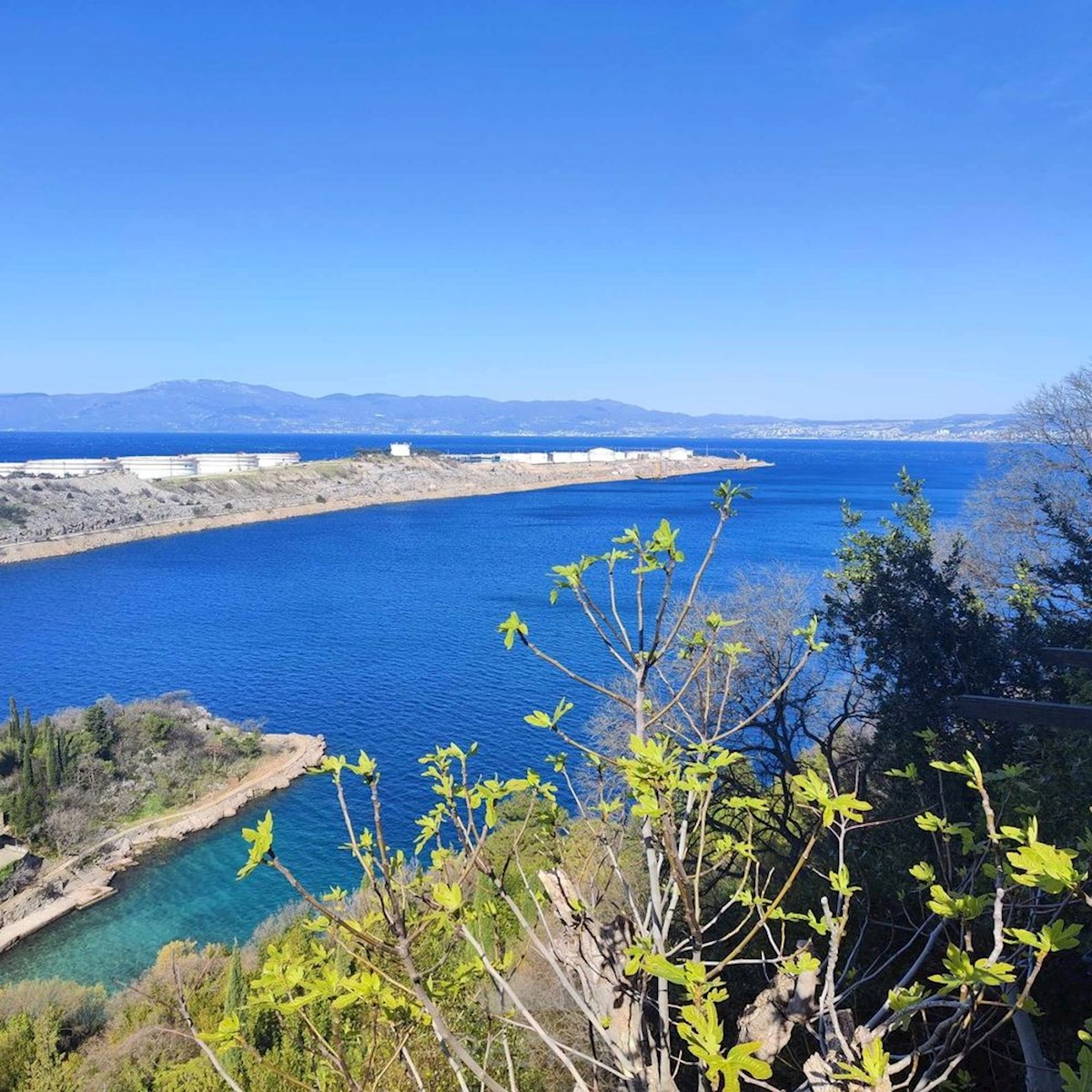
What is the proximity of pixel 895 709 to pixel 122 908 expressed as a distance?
1394 centimetres

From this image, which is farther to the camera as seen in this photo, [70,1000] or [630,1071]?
[70,1000]

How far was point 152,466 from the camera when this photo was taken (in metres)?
72.6

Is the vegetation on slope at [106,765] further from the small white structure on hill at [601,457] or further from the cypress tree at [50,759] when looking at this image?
the small white structure on hill at [601,457]

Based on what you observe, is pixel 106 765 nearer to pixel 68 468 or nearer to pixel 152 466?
pixel 68 468

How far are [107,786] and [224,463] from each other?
6854 centimetres

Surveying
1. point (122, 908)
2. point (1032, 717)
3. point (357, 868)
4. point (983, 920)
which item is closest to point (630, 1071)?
Result: point (983, 920)

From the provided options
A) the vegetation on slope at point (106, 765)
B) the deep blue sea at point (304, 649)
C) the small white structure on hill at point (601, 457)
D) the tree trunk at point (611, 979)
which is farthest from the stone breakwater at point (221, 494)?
the tree trunk at point (611, 979)

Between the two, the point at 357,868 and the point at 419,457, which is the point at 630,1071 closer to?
the point at 357,868

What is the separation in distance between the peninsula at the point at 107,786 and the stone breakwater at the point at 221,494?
115ft

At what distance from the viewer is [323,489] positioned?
262 feet

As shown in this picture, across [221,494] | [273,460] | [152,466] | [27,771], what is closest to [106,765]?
[27,771]

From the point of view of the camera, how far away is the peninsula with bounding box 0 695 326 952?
571 inches

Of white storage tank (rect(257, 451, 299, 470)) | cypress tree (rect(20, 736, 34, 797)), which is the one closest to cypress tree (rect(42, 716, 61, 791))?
cypress tree (rect(20, 736, 34, 797))

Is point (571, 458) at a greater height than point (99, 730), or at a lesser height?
greater
